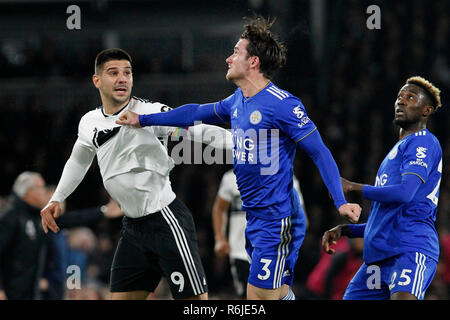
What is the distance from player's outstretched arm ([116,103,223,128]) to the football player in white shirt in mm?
112

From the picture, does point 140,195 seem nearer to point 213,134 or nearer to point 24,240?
point 213,134

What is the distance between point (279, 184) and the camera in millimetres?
4559

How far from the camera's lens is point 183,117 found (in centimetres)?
480

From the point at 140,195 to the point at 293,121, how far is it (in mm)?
1152

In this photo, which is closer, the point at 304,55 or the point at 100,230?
the point at 304,55

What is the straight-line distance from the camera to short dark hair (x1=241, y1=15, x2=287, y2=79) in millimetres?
4707

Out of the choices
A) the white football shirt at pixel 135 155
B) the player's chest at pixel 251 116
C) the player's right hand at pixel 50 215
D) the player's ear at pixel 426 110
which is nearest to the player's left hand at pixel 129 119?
the white football shirt at pixel 135 155

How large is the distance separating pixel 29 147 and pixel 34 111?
105 centimetres

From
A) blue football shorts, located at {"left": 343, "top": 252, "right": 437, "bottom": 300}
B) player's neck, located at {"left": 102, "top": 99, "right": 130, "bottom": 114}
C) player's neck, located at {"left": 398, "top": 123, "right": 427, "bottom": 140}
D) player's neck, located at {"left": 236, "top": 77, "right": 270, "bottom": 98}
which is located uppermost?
player's neck, located at {"left": 236, "top": 77, "right": 270, "bottom": 98}

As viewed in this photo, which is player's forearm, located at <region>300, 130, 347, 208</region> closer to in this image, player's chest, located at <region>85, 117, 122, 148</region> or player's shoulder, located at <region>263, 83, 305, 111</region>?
player's shoulder, located at <region>263, 83, 305, 111</region>

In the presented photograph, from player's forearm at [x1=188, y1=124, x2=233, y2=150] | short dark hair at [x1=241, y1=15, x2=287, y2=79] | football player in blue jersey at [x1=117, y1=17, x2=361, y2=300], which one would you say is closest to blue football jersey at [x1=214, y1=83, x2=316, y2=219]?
football player in blue jersey at [x1=117, y1=17, x2=361, y2=300]

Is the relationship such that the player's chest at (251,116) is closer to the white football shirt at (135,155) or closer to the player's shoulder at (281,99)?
the player's shoulder at (281,99)

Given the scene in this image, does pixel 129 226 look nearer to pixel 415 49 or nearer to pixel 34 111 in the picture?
pixel 34 111
